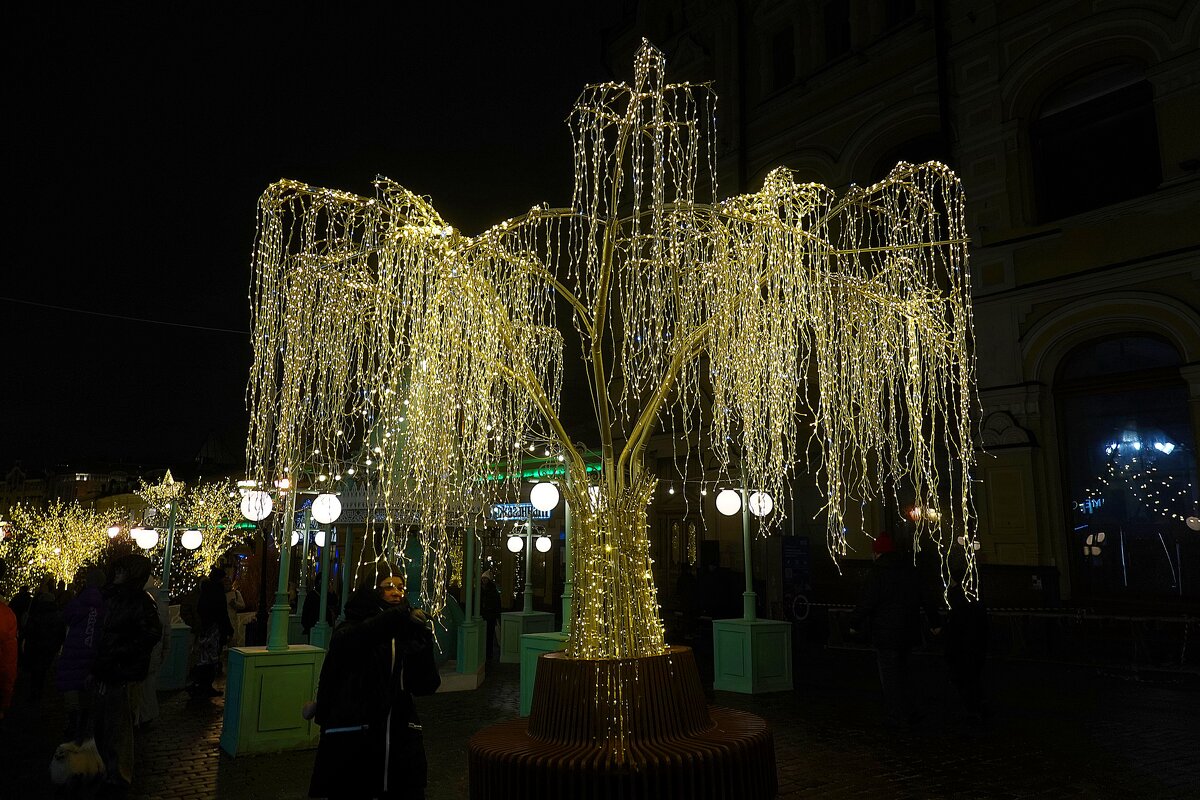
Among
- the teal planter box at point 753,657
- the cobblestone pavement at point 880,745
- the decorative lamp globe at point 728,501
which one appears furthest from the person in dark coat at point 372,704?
the decorative lamp globe at point 728,501

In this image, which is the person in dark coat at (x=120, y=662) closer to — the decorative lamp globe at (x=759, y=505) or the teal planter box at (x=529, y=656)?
the teal planter box at (x=529, y=656)

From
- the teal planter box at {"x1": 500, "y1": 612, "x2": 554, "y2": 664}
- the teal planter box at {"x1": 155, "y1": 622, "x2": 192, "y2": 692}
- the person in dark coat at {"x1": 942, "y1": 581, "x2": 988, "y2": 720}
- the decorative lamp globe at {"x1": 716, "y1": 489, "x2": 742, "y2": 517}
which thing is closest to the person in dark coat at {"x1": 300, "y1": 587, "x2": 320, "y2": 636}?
the teal planter box at {"x1": 155, "y1": 622, "x2": 192, "y2": 692}

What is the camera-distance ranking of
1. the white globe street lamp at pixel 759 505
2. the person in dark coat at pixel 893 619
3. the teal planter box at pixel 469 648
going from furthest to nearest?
the white globe street lamp at pixel 759 505 < the teal planter box at pixel 469 648 < the person in dark coat at pixel 893 619

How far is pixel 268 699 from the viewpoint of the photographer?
280 inches

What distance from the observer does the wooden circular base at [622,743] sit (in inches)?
163

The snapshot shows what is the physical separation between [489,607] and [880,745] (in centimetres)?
847

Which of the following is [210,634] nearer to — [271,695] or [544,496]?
[271,695]

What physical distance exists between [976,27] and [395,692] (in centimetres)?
1556

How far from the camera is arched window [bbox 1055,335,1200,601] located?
11.5m

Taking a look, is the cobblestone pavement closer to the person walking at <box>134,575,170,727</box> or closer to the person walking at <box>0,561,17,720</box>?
the person walking at <box>134,575,170,727</box>

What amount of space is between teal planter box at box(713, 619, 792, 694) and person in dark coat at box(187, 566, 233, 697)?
651cm

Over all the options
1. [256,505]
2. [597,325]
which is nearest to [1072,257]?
[597,325]

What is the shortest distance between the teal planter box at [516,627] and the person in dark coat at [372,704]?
9049 mm

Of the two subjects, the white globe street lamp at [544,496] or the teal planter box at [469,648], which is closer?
the white globe street lamp at [544,496]
